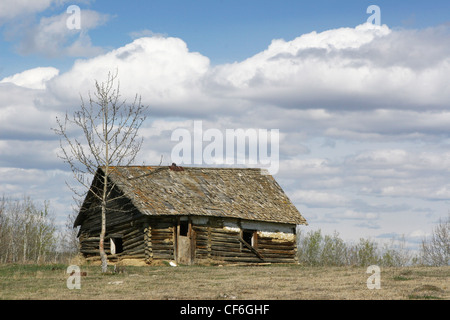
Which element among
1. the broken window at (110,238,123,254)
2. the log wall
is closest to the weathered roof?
the log wall

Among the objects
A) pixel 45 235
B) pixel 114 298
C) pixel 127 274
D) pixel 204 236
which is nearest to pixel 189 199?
pixel 204 236

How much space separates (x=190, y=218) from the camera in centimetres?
3397

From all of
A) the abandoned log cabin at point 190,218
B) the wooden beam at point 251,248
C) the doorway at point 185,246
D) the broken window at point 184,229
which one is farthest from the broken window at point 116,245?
the wooden beam at point 251,248

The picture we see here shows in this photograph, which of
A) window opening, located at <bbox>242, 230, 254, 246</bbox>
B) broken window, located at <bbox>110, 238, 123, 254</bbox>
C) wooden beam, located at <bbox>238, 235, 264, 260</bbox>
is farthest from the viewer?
window opening, located at <bbox>242, 230, 254, 246</bbox>

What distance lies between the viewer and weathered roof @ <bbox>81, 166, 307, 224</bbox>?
33750 millimetres

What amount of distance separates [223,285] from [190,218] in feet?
45.4

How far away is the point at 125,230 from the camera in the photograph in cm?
3478

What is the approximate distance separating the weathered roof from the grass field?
6978 millimetres

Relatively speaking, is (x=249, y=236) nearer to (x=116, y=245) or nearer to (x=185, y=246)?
(x=185, y=246)

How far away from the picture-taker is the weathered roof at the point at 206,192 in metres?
33.8

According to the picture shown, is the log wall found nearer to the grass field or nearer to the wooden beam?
the wooden beam
